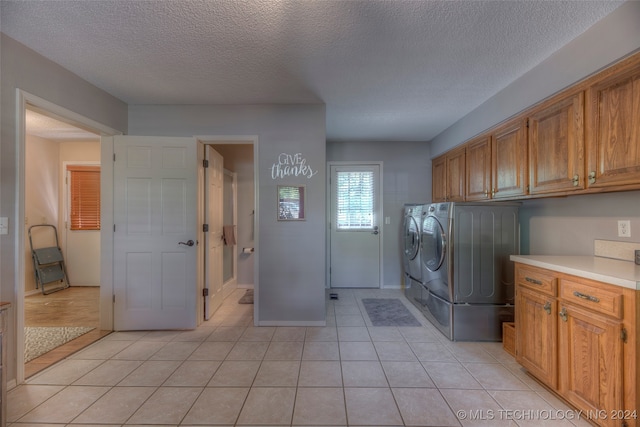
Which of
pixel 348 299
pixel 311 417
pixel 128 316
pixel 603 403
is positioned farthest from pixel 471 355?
pixel 128 316

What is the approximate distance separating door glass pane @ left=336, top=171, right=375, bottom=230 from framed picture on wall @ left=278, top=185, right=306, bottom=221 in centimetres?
160

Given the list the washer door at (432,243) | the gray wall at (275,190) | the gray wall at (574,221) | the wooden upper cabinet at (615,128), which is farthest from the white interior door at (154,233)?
the gray wall at (574,221)

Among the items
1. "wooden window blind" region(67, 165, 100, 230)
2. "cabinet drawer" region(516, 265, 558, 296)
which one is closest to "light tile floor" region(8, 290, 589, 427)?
"cabinet drawer" region(516, 265, 558, 296)

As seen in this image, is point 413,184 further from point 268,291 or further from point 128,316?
point 128,316

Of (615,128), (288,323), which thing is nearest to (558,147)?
(615,128)

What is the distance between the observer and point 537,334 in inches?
73.2

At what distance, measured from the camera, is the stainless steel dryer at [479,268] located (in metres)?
A: 2.57

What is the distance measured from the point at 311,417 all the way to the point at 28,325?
10.8ft

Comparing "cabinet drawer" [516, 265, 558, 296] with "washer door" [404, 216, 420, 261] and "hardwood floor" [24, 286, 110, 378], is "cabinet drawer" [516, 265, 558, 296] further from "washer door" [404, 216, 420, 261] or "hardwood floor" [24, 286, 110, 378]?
"hardwood floor" [24, 286, 110, 378]

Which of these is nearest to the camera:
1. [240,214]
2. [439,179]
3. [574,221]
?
[574,221]

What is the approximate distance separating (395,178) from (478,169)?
146 centimetres

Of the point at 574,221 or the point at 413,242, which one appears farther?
the point at 413,242

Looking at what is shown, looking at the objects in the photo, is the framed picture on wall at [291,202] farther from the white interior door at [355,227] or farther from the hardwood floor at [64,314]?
the hardwood floor at [64,314]

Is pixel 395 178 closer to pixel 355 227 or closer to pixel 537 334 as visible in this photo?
pixel 355 227
